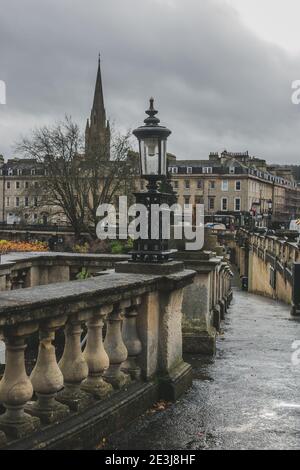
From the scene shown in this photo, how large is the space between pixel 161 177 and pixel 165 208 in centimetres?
37

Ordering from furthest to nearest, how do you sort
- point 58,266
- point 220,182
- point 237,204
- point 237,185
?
point 237,204 → point 220,182 → point 237,185 → point 58,266

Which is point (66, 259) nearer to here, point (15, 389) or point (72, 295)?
point (72, 295)

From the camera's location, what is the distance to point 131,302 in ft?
17.3

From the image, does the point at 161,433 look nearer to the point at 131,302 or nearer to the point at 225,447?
the point at 225,447

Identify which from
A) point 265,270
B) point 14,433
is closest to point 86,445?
point 14,433

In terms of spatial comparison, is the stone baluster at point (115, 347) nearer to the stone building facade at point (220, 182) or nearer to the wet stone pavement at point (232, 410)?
the wet stone pavement at point (232, 410)

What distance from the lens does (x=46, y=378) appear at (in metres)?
3.96

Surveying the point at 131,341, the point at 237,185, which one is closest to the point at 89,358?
the point at 131,341

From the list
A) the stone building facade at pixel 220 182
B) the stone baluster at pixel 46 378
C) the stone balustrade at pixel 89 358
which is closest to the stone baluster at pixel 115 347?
the stone balustrade at pixel 89 358

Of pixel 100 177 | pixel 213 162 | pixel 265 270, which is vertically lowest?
pixel 265 270

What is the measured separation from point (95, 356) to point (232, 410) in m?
1.66

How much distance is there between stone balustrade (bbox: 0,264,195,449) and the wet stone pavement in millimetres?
216

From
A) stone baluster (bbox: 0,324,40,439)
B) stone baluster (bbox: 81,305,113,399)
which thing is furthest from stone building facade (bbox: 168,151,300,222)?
stone baluster (bbox: 0,324,40,439)

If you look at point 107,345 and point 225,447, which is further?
point 107,345
